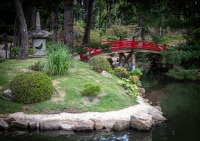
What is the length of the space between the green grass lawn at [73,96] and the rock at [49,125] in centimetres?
82

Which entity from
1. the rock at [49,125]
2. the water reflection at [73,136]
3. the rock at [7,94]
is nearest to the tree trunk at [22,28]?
A: the rock at [7,94]

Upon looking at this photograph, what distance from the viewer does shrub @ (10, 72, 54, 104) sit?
11875mm

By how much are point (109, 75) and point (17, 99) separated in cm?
679

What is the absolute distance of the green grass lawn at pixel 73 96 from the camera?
38.8 feet

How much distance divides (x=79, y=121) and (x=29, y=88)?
8.75 feet

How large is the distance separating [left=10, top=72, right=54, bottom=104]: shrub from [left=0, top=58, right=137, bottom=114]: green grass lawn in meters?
0.27

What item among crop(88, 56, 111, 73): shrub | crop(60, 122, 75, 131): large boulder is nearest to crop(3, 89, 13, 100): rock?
crop(60, 122, 75, 131): large boulder

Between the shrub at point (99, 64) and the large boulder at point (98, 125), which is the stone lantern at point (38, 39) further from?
the large boulder at point (98, 125)

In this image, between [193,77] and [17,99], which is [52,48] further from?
[193,77]

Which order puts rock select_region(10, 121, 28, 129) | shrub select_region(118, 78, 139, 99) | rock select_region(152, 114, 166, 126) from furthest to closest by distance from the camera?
shrub select_region(118, 78, 139, 99), rock select_region(152, 114, 166, 126), rock select_region(10, 121, 28, 129)

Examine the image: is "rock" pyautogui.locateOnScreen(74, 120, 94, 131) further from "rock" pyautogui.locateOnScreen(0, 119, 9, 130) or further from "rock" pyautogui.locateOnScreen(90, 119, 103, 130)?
Answer: "rock" pyautogui.locateOnScreen(0, 119, 9, 130)

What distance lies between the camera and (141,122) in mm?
11266

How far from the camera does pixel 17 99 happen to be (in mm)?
12008

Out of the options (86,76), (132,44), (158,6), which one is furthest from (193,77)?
(86,76)
